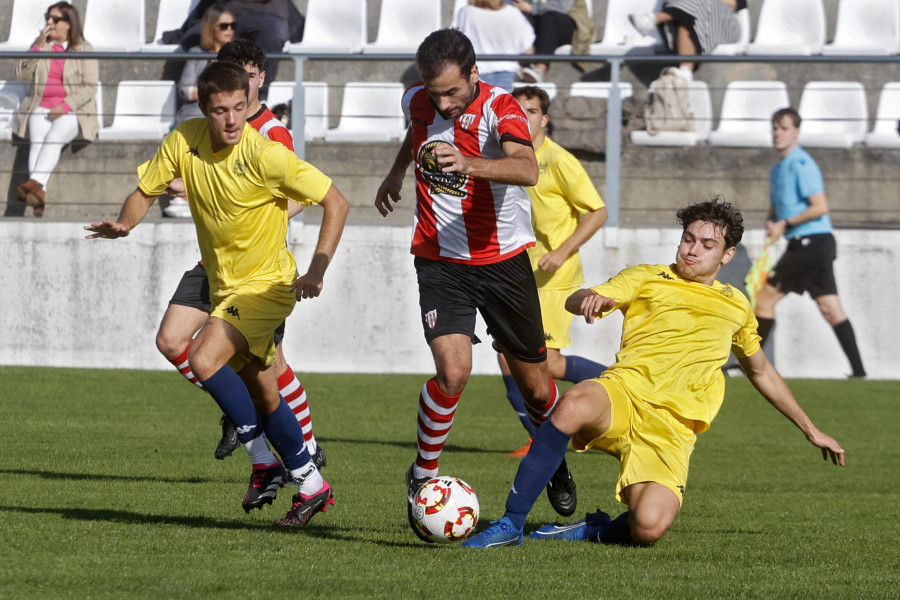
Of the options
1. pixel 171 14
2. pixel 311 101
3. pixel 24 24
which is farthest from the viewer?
pixel 171 14

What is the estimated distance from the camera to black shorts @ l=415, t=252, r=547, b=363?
5.83 m

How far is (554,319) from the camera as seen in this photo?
8617 millimetres

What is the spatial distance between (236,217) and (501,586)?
7.90ft

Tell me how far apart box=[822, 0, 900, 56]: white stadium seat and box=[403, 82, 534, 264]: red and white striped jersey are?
1046cm

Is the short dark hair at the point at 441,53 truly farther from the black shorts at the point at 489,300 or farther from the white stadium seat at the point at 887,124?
the white stadium seat at the point at 887,124

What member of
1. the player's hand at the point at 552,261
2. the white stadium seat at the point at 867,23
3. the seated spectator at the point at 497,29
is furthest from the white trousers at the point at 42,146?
the white stadium seat at the point at 867,23

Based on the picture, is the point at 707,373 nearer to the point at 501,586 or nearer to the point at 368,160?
the point at 501,586

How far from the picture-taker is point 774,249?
12.7 meters

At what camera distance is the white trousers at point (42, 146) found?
1226 cm

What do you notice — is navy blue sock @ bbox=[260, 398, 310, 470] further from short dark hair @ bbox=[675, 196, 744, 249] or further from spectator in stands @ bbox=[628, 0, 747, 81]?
spectator in stands @ bbox=[628, 0, 747, 81]

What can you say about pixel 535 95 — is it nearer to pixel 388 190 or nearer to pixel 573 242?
pixel 573 242

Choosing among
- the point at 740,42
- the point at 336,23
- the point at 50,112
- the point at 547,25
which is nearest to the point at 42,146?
the point at 50,112

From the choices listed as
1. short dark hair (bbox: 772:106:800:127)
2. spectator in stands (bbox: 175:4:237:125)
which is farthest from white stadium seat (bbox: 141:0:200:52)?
short dark hair (bbox: 772:106:800:127)

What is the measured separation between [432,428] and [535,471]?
2.98 ft
